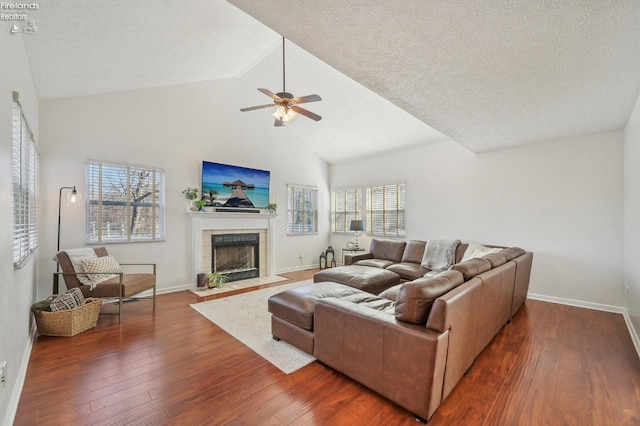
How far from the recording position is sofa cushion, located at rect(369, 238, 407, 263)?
542 centimetres

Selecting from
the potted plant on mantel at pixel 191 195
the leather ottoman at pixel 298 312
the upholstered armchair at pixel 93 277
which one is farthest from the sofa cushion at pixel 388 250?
the upholstered armchair at pixel 93 277

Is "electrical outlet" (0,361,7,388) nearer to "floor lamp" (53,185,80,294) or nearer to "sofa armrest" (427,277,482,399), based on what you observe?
"floor lamp" (53,185,80,294)

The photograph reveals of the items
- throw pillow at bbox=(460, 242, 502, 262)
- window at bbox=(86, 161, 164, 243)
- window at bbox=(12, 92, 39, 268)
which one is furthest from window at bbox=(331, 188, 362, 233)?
window at bbox=(12, 92, 39, 268)

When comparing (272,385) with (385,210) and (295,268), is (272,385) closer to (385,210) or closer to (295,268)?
(295,268)

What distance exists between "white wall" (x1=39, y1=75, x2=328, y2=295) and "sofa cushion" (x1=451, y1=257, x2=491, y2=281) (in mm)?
4505

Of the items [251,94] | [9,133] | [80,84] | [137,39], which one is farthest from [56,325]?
[251,94]

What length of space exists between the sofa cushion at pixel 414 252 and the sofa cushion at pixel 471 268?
8.25 ft

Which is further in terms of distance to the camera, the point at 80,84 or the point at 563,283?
the point at 563,283

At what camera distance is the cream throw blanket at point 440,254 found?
15.3 ft

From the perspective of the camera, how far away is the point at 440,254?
4770 millimetres

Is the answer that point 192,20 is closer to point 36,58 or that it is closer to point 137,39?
point 137,39

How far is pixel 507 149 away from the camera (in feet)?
15.2

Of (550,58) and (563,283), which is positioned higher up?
(550,58)

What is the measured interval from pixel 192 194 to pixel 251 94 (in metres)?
2.44
